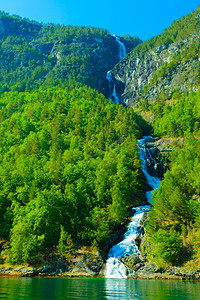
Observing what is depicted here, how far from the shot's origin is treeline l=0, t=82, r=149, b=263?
56.0m

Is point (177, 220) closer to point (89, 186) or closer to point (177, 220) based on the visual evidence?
point (177, 220)

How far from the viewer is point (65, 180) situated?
74.4m

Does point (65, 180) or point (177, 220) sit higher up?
point (65, 180)

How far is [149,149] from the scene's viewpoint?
323 feet

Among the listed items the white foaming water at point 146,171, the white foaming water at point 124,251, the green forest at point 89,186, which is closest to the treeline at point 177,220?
the green forest at point 89,186

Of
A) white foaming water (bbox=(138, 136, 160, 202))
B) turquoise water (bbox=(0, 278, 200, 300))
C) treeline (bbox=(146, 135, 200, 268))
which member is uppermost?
Result: white foaming water (bbox=(138, 136, 160, 202))

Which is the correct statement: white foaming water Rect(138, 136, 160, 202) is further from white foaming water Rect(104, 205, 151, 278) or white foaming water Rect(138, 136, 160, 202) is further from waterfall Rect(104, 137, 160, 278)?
white foaming water Rect(104, 205, 151, 278)

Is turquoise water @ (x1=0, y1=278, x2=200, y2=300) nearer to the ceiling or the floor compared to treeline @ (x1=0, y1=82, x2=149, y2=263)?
nearer to the floor

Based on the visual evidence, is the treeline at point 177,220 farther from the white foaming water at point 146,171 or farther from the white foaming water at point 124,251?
the white foaming water at point 146,171

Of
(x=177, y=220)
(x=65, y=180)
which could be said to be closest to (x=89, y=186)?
(x=65, y=180)

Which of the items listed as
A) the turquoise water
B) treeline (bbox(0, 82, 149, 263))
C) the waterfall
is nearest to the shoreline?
the waterfall

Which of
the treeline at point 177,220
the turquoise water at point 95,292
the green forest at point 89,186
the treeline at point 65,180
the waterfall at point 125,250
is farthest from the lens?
the treeline at point 65,180

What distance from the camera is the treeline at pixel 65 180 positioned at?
2205 inches

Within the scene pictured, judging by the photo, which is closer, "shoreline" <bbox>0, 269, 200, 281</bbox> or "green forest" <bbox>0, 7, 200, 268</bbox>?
"shoreline" <bbox>0, 269, 200, 281</bbox>
